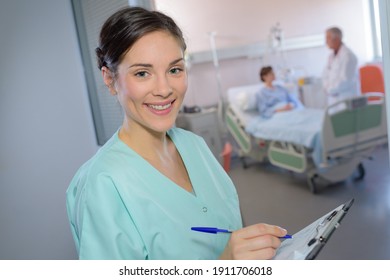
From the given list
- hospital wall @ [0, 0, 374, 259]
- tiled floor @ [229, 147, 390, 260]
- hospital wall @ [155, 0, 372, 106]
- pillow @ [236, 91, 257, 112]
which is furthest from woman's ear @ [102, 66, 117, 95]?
pillow @ [236, 91, 257, 112]

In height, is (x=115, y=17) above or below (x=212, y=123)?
above

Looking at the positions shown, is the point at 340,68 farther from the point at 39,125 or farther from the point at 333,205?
the point at 39,125

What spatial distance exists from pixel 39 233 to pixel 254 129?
2.53m

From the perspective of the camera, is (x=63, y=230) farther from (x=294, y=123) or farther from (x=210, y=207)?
(x=294, y=123)

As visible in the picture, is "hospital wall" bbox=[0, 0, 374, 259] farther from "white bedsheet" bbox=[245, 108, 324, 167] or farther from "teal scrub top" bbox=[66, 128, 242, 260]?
"white bedsheet" bbox=[245, 108, 324, 167]

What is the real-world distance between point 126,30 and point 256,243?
1.41ft

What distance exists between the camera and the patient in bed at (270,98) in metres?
3.62

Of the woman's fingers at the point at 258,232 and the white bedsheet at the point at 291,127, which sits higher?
the woman's fingers at the point at 258,232

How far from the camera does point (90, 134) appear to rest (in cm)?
116

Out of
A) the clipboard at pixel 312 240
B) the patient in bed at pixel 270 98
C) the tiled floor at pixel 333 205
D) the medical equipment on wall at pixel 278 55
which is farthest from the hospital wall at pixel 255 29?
the clipboard at pixel 312 240

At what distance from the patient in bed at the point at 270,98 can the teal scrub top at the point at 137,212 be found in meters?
2.86

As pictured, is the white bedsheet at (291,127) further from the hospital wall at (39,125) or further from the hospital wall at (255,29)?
the hospital wall at (39,125)
